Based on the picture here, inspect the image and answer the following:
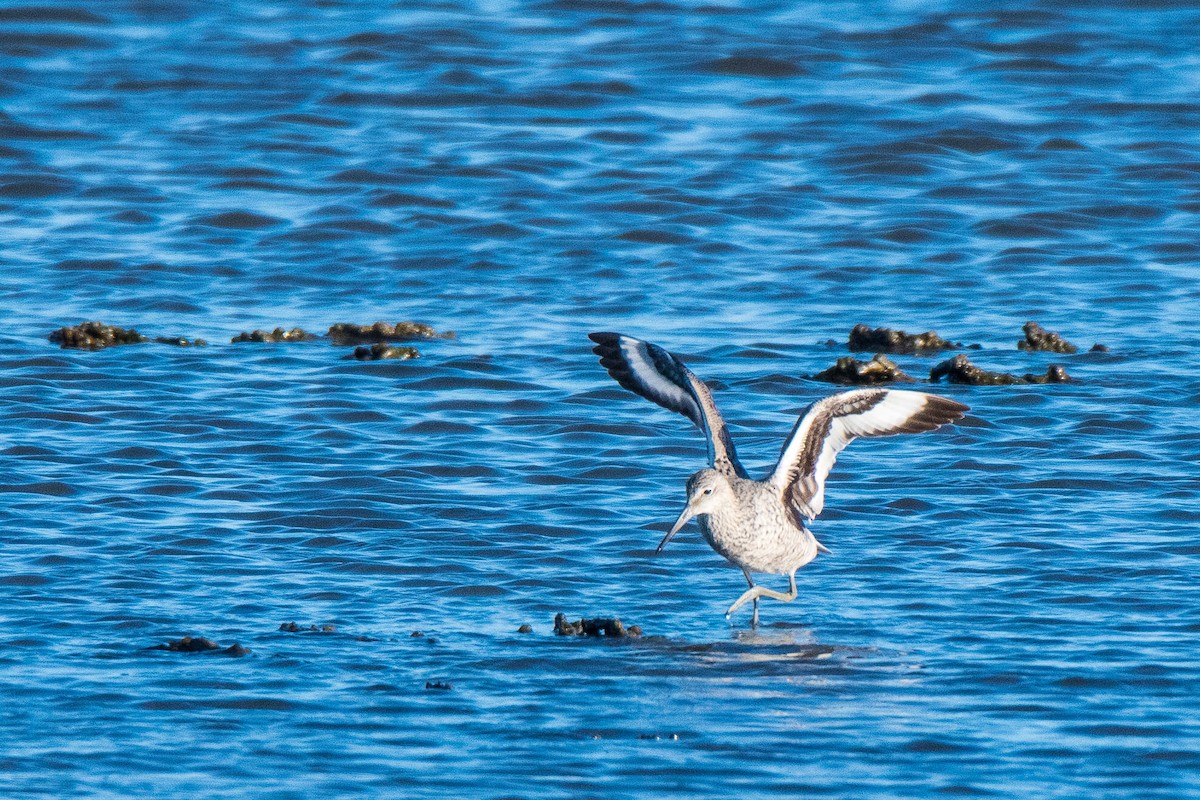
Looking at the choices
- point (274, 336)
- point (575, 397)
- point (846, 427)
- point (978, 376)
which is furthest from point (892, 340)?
point (274, 336)

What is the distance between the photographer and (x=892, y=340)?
12.1 meters

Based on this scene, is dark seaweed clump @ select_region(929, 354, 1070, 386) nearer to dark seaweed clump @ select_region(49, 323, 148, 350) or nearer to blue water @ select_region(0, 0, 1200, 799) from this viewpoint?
blue water @ select_region(0, 0, 1200, 799)

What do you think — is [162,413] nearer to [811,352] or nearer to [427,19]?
[811,352]

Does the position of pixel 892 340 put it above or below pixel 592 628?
above

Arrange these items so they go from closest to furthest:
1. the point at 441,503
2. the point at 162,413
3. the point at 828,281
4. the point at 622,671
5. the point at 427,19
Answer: the point at 622,671 < the point at 441,503 < the point at 162,413 < the point at 828,281 < the point at 427,19

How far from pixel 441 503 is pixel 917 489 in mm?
2470

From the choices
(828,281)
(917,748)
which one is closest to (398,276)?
(828,281)

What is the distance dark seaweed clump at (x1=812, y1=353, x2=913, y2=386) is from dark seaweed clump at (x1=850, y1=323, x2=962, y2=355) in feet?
1.91

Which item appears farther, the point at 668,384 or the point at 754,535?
the point at 668,384

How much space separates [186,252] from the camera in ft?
48.2

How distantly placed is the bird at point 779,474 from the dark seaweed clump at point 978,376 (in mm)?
3102

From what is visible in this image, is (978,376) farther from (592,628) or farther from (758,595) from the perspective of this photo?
(592,628)

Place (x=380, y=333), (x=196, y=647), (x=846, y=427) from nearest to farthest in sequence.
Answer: (x=196, y=647)
(x=846, y=427)
(x=380, y=333)

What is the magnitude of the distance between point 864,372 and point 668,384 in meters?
2.87
